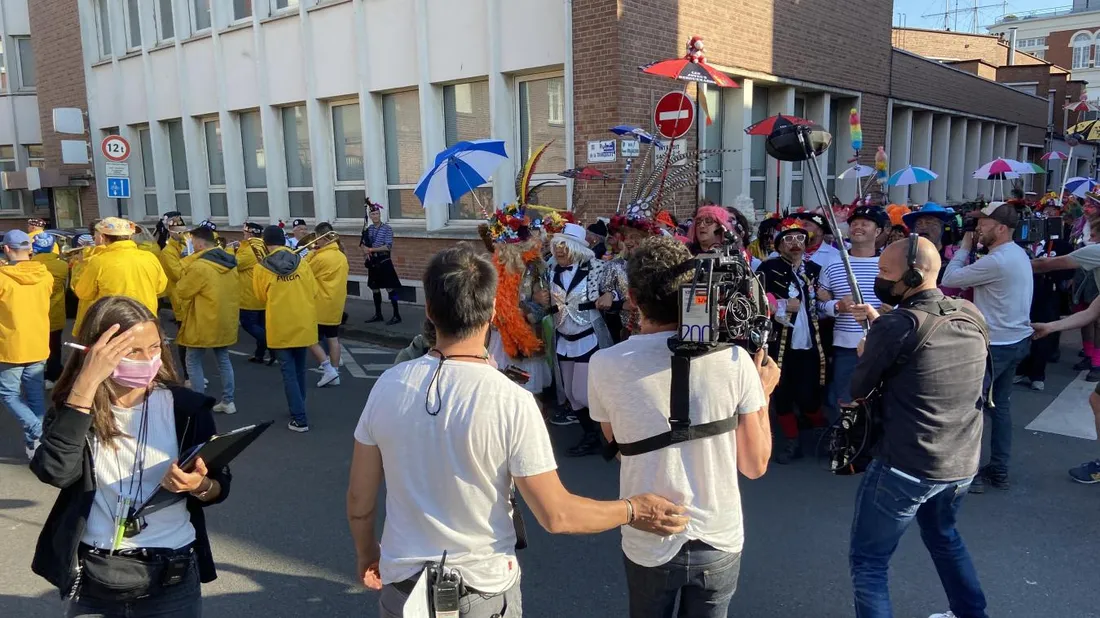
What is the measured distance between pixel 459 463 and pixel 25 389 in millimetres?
5471

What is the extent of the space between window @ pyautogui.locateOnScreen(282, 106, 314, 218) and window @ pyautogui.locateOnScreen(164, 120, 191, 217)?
3.88 meters

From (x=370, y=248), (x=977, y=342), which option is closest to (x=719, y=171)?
(x=370, y=248)

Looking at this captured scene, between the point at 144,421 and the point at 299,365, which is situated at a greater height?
the point at 144,421

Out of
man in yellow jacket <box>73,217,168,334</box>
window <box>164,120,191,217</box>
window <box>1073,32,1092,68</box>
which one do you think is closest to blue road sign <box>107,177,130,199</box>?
window <box>164,120,191,217</box>

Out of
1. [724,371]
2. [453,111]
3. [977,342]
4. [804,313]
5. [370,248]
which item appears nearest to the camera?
[724,371]

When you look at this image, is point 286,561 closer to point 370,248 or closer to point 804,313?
point 804,313

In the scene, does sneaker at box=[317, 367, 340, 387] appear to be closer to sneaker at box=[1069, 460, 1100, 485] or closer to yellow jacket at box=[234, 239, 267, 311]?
yellow jacket at box=[234, 239, 267, 311]

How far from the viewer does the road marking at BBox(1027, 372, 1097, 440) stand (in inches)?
236

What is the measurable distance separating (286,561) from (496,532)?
260cm

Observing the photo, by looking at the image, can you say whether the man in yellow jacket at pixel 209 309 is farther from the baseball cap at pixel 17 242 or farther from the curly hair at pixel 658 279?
the curly hair at pixel 658 279

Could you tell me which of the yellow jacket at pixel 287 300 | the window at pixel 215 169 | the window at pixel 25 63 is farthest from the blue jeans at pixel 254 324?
the window at pixel 25 63

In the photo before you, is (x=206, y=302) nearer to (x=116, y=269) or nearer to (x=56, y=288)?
(x=116, y=269)

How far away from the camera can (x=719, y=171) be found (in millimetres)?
12344

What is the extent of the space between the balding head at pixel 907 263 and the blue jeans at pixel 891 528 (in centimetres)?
74
